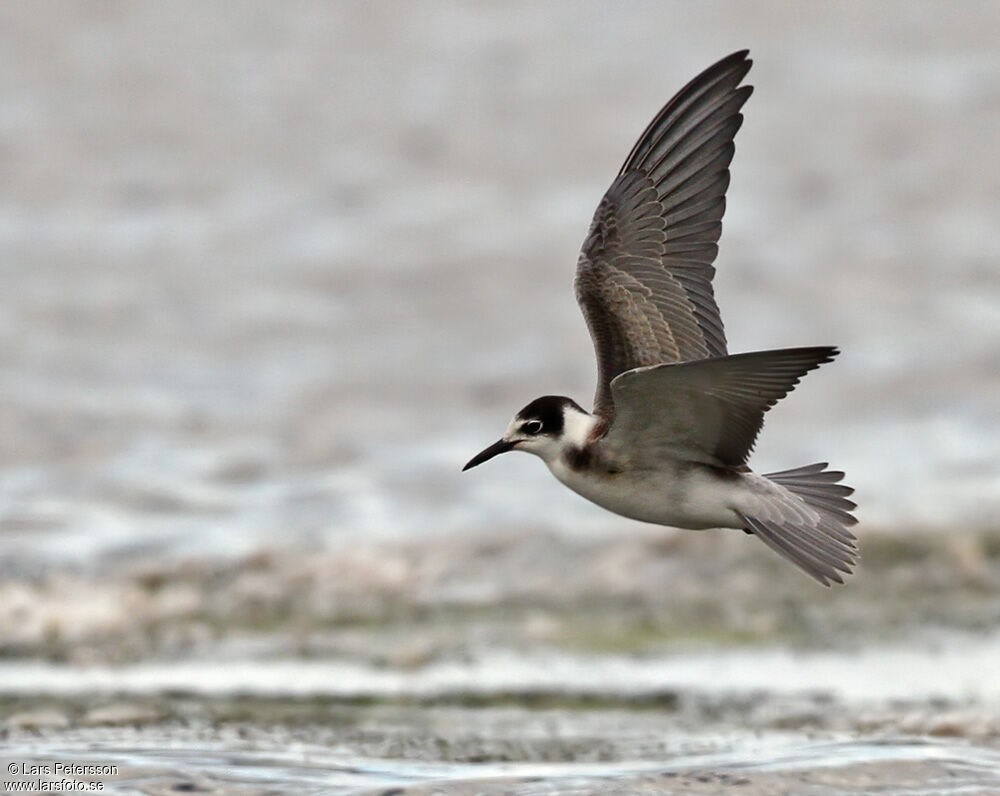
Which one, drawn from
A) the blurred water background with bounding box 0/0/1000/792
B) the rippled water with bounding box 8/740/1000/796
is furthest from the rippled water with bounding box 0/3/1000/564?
the rippled water with bounding box 8/740/1000/796

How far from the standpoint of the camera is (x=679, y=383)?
4914 millimetres

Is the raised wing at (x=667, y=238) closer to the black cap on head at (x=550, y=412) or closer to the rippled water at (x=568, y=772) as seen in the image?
the black cap on head at (x=550, y=412)

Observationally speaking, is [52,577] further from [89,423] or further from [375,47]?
[375,47]

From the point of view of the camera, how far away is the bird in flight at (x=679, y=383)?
4.98 metres

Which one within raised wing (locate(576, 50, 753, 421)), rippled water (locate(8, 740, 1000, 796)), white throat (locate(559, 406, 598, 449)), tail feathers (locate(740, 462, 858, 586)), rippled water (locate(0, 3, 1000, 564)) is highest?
rippled water (locate(0, 3, 1000, 564))

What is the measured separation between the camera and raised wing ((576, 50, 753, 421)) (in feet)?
18.3

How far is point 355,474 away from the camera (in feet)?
32.1

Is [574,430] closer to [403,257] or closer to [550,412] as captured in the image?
[550,412]

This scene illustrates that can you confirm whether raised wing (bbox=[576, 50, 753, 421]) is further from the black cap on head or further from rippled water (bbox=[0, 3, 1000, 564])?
rippled water (bbox=[0, 3, 1000, 564])

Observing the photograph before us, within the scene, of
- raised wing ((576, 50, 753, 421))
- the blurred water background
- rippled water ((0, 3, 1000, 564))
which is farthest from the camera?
rippled water ((0, 3, 1000, 564))

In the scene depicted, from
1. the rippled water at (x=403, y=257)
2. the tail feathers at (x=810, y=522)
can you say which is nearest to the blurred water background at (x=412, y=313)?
the rippled water at (x=403, y=257)

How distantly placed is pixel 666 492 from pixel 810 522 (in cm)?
40

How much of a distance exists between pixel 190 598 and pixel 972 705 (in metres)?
3.39

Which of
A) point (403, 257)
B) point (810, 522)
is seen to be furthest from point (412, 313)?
point (810, 522)
